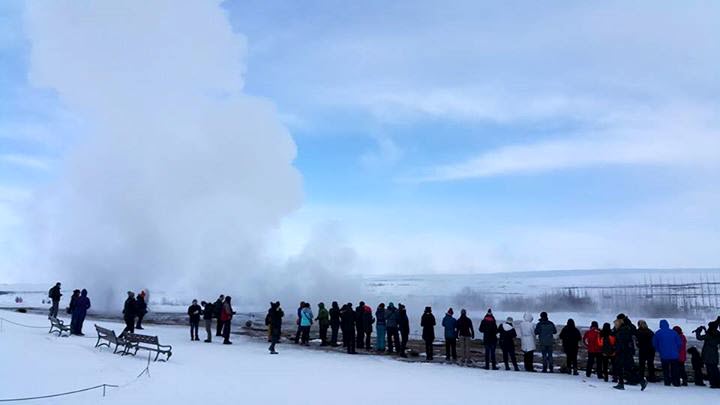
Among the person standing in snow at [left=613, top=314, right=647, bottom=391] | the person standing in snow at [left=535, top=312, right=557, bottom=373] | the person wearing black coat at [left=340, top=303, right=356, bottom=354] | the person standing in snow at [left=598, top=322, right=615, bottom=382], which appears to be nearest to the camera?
the person standing in snow at [left=613, top=314, right=647, bottom=391]

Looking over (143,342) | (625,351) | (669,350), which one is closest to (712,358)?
(669,350)

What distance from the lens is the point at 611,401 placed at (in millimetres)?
11070

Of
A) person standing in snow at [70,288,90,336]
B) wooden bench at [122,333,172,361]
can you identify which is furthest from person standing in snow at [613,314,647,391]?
person standing in snow at [70,288,90,336]

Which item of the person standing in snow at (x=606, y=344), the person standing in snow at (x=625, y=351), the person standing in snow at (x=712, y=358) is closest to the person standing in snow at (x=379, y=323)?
the person standing in snow at (x=606, y=344)

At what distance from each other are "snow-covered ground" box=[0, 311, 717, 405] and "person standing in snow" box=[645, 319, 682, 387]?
23.3 inches

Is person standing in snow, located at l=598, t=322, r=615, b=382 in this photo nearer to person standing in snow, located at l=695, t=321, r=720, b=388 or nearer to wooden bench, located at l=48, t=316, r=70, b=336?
person standing in snow, located at l=695, t=321, r=720, b=388

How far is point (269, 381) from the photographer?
11.8 meters

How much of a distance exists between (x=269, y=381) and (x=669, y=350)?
10.2m

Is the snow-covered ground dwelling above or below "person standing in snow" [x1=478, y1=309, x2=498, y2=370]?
below

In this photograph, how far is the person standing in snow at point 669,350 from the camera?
13477mm

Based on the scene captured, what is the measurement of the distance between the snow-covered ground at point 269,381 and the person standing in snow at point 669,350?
592 millimetres

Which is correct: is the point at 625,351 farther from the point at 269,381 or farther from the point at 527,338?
the point at 269,381

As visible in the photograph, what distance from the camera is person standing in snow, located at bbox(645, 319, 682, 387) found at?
1348 cm

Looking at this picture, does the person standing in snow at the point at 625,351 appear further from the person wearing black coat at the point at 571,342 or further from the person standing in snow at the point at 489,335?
the person standing in snow at the point at 489,335
